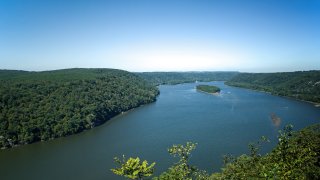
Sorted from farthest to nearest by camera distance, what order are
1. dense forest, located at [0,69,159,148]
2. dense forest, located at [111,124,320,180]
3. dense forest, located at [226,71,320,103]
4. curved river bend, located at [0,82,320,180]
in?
dense forest, located at [226,71,320,103] < dense forest, located at [0,69,159,148] < curved river bend, located at [0,82,320,180] < dense forest, located at [111,124,320,180]

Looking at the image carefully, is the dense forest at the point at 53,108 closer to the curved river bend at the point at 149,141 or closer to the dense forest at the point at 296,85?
the curved river bend at the point at 149,141

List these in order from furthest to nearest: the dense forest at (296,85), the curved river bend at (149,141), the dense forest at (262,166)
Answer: the dense forest at (296,85)
the curved river bend at (149,141)
the dense forest at (262,166)

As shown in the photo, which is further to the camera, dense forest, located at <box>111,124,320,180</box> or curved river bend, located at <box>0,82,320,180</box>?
curved river bend, located at <box>0,82,320,180</box>

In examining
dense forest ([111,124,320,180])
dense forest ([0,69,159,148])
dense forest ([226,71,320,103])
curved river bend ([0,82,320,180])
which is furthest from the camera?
dense forest ([226,71,320,103])

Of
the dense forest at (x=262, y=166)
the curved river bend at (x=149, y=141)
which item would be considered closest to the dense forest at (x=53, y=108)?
the curved river bend at (x=149, y=141)

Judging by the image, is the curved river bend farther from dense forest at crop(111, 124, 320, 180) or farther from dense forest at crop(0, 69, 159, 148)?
dense forest at crop(111, 124, 320, 180)

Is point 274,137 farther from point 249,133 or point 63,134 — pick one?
point 63,134

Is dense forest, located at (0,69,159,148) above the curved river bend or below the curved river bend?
above

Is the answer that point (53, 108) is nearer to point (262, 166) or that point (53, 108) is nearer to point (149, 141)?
point (149, 141)

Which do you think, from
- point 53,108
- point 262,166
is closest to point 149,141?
point 53,108

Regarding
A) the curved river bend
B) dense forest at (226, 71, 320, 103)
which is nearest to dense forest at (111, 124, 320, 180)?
the curved river bend
